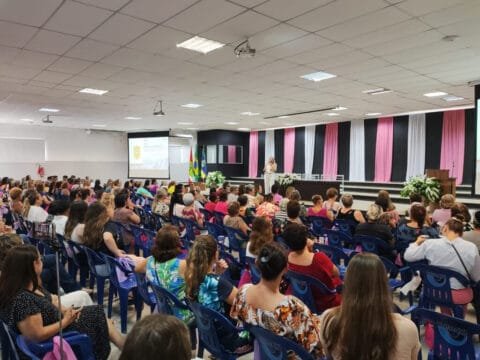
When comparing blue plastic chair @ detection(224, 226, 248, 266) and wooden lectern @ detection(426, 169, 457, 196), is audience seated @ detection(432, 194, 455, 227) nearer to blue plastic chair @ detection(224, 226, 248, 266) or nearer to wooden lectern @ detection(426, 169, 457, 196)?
blue plastic chair @ detection(224, 226, 248, 266)

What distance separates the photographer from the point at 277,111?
1141cm

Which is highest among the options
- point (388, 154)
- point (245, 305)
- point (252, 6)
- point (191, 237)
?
point (252, 6)

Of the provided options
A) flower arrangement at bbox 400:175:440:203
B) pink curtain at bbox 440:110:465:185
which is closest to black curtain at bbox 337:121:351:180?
pink curtain at bbox 440:110:465:185

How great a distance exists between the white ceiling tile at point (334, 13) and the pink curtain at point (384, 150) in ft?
37.0

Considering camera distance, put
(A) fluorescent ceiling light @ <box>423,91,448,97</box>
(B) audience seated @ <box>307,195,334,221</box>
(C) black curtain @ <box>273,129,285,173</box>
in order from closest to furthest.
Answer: (B) audience seated @ <box>307,195,334,221</box>
(A) fluorescent ceiling light @ <box>423,91,448,97</box>
(C) black curtain @ <box>273,129,285,173</box>

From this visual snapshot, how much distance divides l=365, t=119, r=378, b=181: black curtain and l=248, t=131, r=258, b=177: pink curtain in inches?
249

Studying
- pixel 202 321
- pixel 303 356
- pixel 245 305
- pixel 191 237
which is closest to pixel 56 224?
pixel 191 237

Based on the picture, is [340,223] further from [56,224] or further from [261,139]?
[261,139]

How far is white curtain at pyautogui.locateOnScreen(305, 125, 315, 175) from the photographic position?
1716 cm

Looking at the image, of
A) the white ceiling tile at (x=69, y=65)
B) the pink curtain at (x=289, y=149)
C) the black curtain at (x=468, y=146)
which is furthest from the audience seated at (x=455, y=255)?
the pink curtain at (x=289, y=149)

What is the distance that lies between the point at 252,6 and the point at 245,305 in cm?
307

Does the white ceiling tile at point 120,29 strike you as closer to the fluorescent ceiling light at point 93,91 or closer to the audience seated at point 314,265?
the audience seated at point 314,265

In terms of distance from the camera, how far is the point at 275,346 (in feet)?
5.40

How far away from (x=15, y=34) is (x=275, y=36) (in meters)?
3.37
